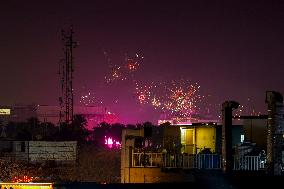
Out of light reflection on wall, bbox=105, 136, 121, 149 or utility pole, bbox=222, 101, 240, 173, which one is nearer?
utility pole, bbox=222, 101, 240, 173

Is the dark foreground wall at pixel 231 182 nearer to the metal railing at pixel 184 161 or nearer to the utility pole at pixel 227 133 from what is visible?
the utility pole at pixel 227 133

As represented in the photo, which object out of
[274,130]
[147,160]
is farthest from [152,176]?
[274,130]

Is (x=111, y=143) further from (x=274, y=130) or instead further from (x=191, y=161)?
(x=274, y=130)

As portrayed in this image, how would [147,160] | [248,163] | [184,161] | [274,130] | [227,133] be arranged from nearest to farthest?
[274,130]
[227,133]
[248,163]
[184,161]
[147,160]

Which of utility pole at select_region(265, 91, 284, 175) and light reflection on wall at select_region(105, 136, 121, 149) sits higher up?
utility pole at select_region(265, 91, 284, 175)

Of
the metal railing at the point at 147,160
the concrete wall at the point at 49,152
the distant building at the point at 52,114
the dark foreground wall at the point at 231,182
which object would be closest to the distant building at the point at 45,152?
the concrete wall at the point at 49,152

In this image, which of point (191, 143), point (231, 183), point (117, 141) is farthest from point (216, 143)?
point (117, 141)

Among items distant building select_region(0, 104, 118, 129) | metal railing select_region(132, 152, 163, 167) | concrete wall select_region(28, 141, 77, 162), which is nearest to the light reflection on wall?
concrete wall select_region(28, 141, 77, 162)

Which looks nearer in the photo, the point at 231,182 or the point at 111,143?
the point at 231,182

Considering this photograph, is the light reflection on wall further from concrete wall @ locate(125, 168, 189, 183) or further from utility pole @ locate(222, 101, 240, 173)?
utility pole @ locate(222, 101, 240, 173)

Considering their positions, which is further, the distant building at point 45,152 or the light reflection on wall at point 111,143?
the light reflection on wall at point 111,143

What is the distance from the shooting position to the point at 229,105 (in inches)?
1082

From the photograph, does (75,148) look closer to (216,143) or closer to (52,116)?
(216,143)

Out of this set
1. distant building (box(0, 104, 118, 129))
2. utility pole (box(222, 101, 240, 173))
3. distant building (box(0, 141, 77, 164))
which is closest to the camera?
utility pole (box(222, 101, 240, 173))
